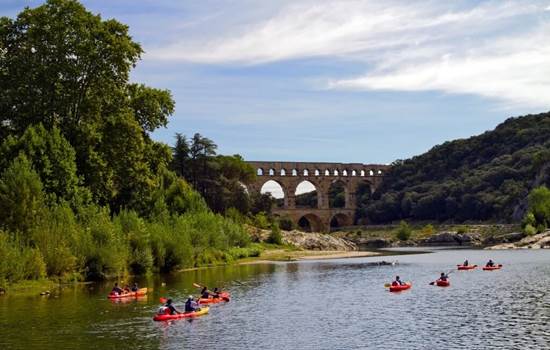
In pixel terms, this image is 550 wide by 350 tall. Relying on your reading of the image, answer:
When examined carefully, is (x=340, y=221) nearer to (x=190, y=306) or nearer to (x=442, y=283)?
(x=442, y=283)

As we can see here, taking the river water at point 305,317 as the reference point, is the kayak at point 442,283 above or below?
above

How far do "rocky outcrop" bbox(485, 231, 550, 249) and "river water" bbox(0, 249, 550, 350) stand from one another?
44.9m

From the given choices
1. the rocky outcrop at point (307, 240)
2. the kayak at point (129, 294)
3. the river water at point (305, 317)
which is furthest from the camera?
the rocky outcrop at point (307, 240)

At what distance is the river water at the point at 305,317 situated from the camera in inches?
1101

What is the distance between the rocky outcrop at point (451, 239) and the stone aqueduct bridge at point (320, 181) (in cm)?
3519

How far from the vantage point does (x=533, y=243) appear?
96.7 metres

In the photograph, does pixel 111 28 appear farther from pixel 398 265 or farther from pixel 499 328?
pixel 499 328

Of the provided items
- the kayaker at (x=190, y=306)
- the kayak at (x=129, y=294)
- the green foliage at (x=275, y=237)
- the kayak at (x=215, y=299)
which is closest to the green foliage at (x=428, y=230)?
the green foliage at (x=275, y=237)

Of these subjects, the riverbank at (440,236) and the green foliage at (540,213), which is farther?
the riverbank at (440,236)

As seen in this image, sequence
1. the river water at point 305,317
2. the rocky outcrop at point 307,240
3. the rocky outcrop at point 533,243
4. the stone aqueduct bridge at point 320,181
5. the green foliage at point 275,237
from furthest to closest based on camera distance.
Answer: the stone aqueduct bridge at point 320,181 < the rocky outcrop at point 307,240 < the green foliage at point 275,237 < the rocky outcrop at point 533,243 < the river water at point 305,317

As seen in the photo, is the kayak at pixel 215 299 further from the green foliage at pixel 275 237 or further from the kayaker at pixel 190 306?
the green foliage at pixel 275 237

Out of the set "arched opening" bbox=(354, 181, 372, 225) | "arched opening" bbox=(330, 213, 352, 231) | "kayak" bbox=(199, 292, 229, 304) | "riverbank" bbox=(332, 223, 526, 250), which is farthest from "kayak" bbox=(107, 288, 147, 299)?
"arched opening" bbox=(330, 213, 352, 231)

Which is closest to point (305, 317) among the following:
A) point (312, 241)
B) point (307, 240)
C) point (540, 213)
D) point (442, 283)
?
point (442, 283)

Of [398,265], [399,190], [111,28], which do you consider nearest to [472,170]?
[399,190]
